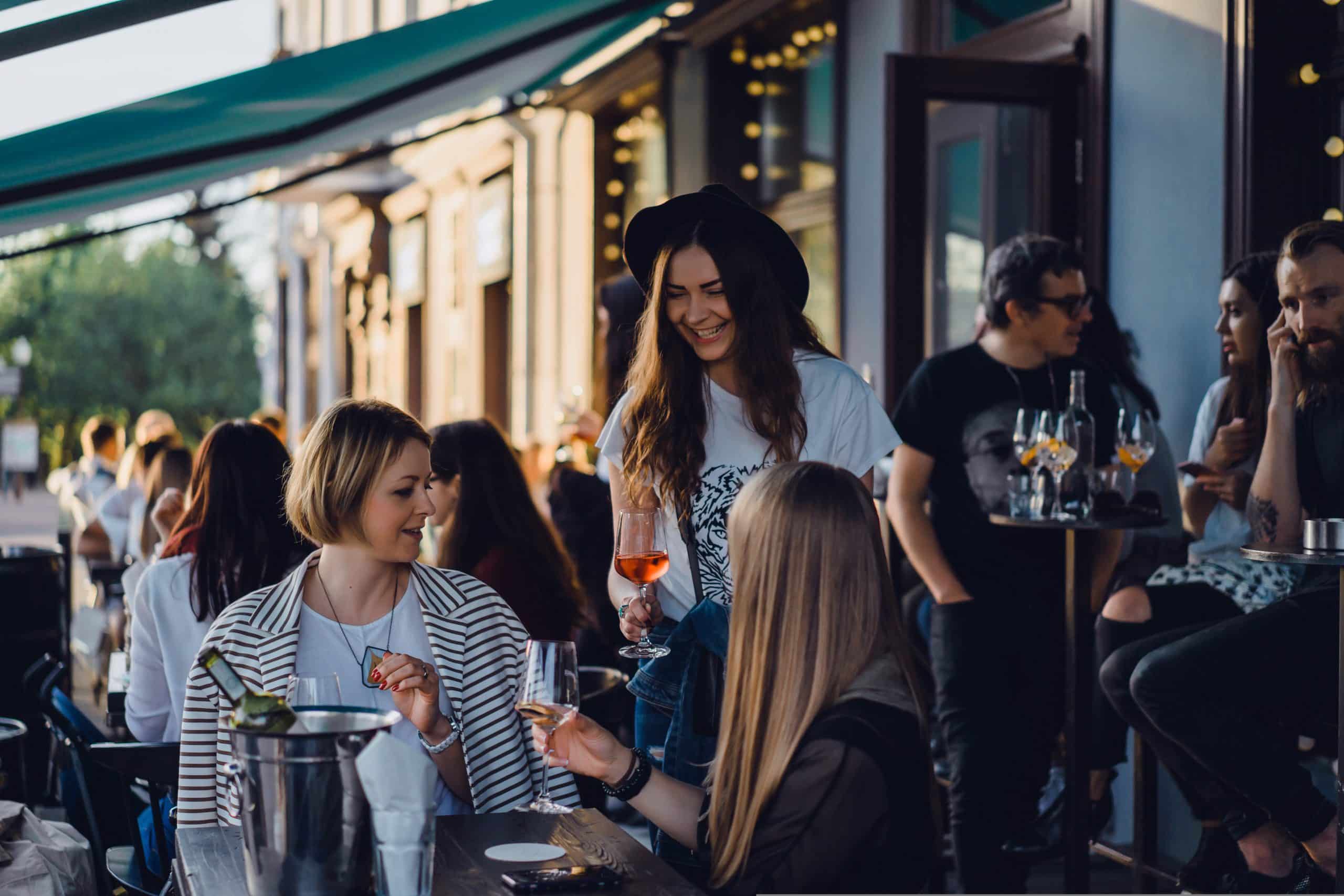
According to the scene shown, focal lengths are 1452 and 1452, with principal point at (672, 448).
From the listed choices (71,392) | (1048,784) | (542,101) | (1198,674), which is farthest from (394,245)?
(71,392)

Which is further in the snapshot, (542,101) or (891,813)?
(542,101)

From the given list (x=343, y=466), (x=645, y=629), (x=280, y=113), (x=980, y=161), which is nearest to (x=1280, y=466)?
(x=645, y=629)

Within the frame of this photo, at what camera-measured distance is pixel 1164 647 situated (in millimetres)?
3395

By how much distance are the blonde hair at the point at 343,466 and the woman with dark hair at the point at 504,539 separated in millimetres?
1102

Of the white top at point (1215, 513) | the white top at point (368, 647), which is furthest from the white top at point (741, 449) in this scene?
the white top at point (1215, 513)

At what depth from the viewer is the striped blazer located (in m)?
2.40

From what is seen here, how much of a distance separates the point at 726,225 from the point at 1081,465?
4.74 ft

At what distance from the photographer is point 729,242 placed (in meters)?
2.80

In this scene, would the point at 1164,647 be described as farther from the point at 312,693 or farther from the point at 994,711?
the point at 312,693

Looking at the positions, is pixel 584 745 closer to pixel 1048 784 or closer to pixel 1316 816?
pixel 1316 816

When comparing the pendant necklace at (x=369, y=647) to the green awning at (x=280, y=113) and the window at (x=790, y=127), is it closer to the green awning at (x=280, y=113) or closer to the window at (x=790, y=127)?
the green awning at (x=280, y=113)

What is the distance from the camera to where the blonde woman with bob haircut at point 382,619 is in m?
2.47

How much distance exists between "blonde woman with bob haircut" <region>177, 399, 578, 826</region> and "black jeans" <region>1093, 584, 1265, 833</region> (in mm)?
1627

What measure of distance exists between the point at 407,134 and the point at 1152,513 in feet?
43.7
